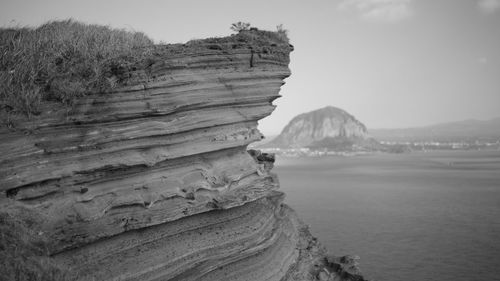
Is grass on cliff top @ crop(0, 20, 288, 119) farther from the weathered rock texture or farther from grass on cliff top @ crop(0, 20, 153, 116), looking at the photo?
the weathered rock texture

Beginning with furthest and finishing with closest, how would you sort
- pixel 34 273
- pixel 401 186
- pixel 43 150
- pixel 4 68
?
pixel 401 186 < pixel 4 68 < pixel 43 150 < pixel 34 273

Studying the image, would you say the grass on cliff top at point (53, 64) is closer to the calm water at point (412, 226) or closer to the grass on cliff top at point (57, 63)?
the grass on cliff top at point (57, 63)

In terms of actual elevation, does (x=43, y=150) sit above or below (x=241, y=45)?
below

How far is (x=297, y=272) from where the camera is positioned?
13.6m

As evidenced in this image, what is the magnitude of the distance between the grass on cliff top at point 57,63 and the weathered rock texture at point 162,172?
31cm

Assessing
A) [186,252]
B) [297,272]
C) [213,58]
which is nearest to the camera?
[186,252]

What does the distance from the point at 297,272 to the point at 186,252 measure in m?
5.30

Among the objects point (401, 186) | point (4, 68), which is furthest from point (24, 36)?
point (401, 186)

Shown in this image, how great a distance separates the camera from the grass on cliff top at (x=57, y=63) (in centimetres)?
865

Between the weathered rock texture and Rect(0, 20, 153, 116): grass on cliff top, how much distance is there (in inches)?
15.6

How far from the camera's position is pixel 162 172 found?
9.98m

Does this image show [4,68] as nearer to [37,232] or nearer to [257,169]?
[37,232]

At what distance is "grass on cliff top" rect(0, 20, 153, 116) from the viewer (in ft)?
28.4

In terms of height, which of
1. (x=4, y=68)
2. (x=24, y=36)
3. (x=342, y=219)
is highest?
(x=24, y=36)
